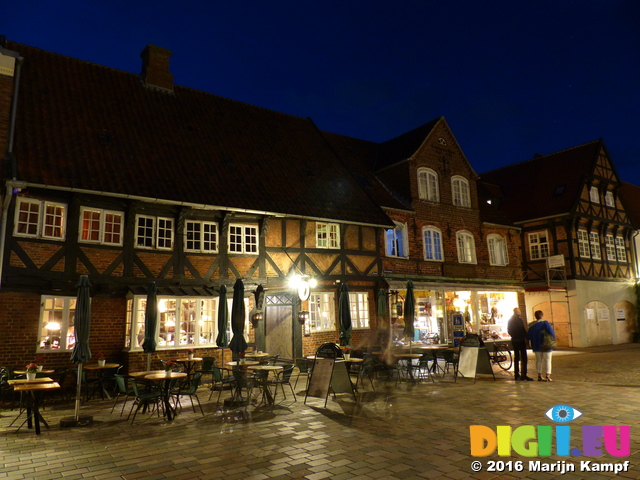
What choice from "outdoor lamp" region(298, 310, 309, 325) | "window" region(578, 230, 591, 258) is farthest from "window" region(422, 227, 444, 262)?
"window" region(578, 230, 591, 258)

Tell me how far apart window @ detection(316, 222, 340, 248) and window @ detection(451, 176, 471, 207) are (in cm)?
748

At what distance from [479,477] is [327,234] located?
40.1 ft

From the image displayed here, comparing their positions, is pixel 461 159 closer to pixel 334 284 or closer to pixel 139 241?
pixel 334 284

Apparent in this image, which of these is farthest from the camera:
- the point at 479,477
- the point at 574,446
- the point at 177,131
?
the point at 177,131

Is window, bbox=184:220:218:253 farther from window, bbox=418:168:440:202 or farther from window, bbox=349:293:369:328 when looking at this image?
window, bbox=418:168:440:202

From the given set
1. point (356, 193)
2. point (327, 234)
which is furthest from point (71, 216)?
point (356, 193)

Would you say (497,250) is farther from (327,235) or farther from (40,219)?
(40,219)

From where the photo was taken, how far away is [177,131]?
1590 centimetres

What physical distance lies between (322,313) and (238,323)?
5.60m

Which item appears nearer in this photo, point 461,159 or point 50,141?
point 50,141

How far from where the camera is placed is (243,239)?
1485cm

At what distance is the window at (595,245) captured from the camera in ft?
83.0

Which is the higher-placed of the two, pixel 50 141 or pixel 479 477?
pixel 50 141

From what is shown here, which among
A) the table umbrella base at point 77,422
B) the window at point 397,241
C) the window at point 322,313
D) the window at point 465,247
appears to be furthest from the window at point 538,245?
the table umbrella base at point 77,422
